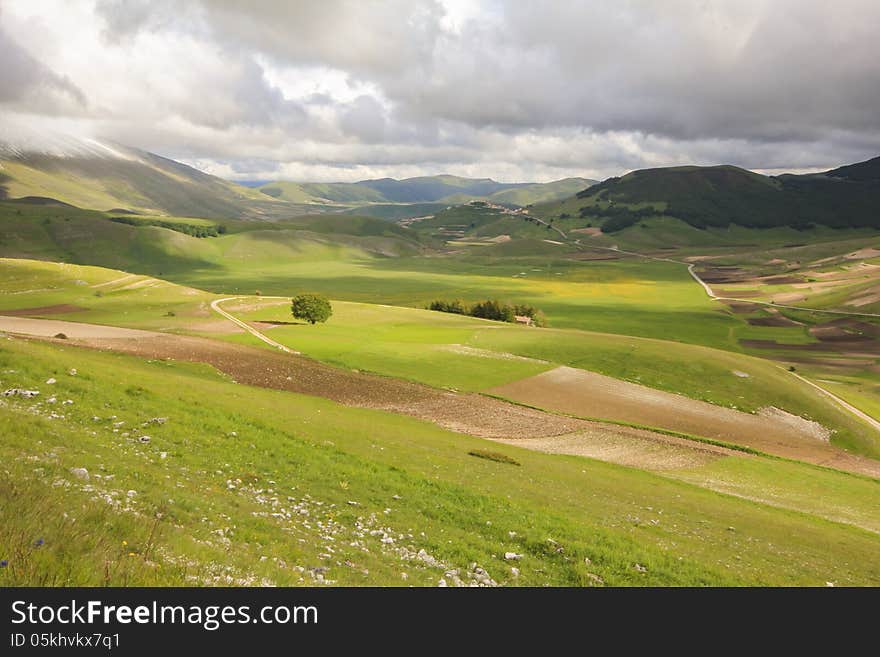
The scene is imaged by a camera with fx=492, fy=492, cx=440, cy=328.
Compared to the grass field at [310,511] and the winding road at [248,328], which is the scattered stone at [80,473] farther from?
the winding road at [248,328]

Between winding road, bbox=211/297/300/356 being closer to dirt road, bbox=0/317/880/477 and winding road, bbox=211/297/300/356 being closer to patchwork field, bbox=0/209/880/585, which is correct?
patchwork field, bbox=0/209/880/585

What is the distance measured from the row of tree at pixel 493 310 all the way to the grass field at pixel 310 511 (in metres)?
96.7

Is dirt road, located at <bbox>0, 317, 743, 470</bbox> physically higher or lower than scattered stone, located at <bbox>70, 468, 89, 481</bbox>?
lower

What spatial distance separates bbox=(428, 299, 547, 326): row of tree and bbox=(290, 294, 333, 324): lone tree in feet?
133

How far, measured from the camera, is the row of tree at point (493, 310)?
130 metres

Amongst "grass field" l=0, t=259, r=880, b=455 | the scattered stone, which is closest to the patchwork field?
the scattered stone

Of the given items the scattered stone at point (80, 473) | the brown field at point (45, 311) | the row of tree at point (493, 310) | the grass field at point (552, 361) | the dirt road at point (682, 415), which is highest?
the scattered stone at point (80, 473)

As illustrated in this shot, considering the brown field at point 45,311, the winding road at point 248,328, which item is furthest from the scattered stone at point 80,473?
the brown field at point 45,311

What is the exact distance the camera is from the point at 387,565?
1443cm

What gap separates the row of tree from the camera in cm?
12975

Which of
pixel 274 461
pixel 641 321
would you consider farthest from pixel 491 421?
pixel 641 321

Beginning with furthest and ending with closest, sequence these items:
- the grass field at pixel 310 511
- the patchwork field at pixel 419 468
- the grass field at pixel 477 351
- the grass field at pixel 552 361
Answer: the grass field at pixel 477 351, the grass field at pixel 552 361, the patchwork field at pixel 419 468, the grass field at pixel 310 511
